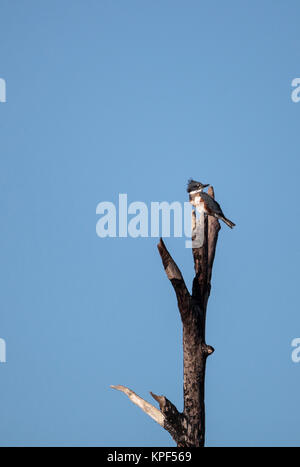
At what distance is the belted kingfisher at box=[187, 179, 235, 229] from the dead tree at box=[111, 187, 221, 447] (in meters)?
1.06

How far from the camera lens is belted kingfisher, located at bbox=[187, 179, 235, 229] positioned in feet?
42.4

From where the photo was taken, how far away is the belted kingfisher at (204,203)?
42.4 ft

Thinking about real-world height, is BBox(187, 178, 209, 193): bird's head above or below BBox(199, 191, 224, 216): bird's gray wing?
above

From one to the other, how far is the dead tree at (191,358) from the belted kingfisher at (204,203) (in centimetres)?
106

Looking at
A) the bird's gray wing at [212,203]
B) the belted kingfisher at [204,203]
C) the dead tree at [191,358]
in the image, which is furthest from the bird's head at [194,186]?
the dead tree at [191,358]

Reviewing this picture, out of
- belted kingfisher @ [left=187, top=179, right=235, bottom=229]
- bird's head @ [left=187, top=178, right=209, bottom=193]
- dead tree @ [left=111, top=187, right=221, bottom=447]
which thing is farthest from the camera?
bird's head @ [left=187, top=178, right=209, bottom=193]

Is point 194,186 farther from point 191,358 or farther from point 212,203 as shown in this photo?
point 191,358

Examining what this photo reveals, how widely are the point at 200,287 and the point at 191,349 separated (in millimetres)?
1022

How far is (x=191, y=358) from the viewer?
11.4m

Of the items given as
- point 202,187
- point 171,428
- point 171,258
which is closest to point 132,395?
point 171,428

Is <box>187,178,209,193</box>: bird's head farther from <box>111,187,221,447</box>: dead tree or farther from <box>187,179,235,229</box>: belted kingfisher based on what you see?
<box>111,187,221,447</box>: dead tree

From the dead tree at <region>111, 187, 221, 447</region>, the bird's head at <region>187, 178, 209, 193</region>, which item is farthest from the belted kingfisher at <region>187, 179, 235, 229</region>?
the dead tree at <region>111, 187, 221, 447</region>

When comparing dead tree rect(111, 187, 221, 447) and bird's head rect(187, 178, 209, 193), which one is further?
bird's head rect(187, 178, 209, 193)
